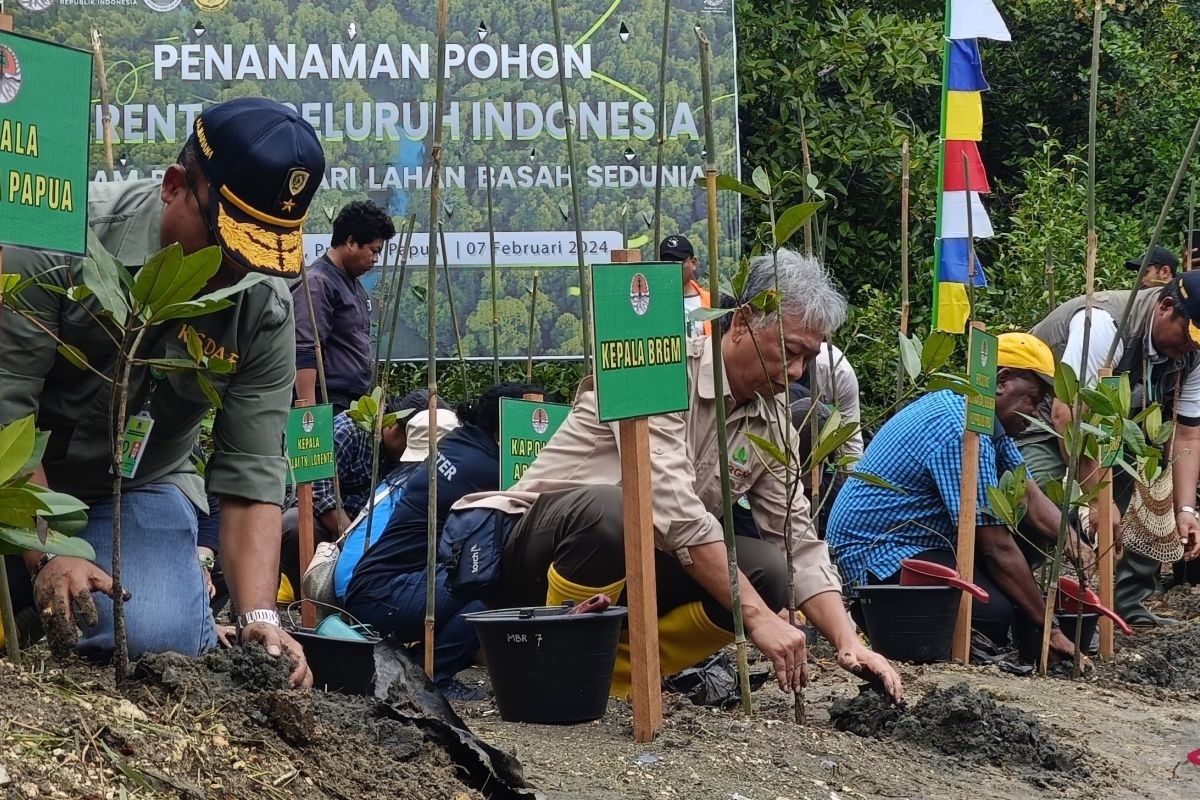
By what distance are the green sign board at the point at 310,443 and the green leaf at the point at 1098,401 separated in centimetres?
223

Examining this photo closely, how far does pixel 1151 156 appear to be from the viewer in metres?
10.0

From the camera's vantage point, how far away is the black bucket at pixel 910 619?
4027mm

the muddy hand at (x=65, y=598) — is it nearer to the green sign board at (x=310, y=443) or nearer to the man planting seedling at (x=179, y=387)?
the man planting seedling at (x=179, y=387)

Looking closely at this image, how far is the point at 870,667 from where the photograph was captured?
303 cm

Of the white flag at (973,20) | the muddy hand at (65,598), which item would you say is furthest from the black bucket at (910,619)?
the muddy hand at (65,598)

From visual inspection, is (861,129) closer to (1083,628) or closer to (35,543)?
(1083,628)

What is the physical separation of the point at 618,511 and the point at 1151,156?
824 centimetres

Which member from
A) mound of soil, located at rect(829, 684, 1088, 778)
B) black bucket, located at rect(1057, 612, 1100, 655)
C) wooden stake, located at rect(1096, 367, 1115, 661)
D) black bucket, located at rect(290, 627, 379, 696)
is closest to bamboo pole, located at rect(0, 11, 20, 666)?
black bucket, located at rect(290, 627, 379, 696)

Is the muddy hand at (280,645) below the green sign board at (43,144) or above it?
below

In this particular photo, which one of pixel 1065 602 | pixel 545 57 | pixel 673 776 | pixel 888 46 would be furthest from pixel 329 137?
pixel 673 776

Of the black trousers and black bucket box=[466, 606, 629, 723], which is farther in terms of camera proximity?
the black trousers

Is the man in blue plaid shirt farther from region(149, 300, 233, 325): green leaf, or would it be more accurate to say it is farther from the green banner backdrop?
the green banner backdrop

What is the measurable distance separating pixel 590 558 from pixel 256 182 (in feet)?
4.20

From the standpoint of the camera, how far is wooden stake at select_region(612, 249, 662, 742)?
2717 mm
